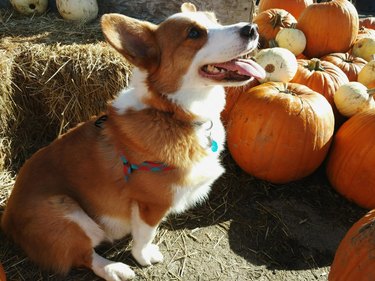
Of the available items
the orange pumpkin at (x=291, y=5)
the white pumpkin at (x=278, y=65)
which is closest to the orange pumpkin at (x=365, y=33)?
the orange pumpkin at (x=291, y=5)

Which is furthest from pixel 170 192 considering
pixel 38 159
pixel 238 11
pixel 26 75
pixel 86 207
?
pixel 238 11

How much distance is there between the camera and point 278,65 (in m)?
3.10

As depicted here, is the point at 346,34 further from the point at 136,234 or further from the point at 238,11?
the point at 136,234

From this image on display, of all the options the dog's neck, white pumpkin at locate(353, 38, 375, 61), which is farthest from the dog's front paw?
white pumpkin at locate(353, 38, 375, 61)

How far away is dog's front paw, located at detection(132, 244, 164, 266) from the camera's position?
7.96 feet

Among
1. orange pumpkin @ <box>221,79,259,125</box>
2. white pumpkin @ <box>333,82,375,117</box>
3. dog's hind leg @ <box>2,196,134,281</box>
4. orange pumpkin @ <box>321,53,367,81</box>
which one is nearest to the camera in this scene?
dog's hind leg @ <box>2,196,134,281</box>

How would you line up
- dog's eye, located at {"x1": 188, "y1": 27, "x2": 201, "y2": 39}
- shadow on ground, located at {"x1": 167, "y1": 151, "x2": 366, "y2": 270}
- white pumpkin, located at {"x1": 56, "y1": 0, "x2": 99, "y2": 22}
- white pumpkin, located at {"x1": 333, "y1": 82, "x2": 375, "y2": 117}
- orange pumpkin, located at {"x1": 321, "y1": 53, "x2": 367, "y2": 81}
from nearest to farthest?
1. dog's eye, located at {"x1": 188, "y1": 27, "x2": 201, "y2": 39}
2. shadow on ground, located at {"x1": 167, "y1": 151, "x2": 366, "y2": 270}
3. white pumpkin, located at {"x1": 333, "y1": 82, "x2": 375, "y2": 117}
4. orange pumpkin, located at {"x1": 321, "y1": 53, "x2": 367, "y2": 81}
5. white pumpkin, located at {"x1": 56, "y1": 0, "x2": 99, "y2": 22}

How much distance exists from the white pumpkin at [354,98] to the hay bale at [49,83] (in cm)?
198

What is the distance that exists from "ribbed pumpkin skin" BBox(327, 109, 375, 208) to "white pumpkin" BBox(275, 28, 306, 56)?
1107 mm

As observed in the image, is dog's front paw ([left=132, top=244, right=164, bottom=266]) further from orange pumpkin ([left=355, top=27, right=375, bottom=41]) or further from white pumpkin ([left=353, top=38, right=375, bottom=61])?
orange pumpkin ([left=355, top=27, right=375, bottom=41])

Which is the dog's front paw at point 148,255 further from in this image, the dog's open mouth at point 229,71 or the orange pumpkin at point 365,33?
the orange pumpkin at point 365,33

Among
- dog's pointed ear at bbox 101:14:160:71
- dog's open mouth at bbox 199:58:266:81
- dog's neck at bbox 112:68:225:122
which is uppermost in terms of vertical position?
dog's pointed ear at bbox 101:14:160:71

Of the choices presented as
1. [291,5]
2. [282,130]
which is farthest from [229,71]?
[291,5]

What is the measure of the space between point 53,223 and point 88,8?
277cm
